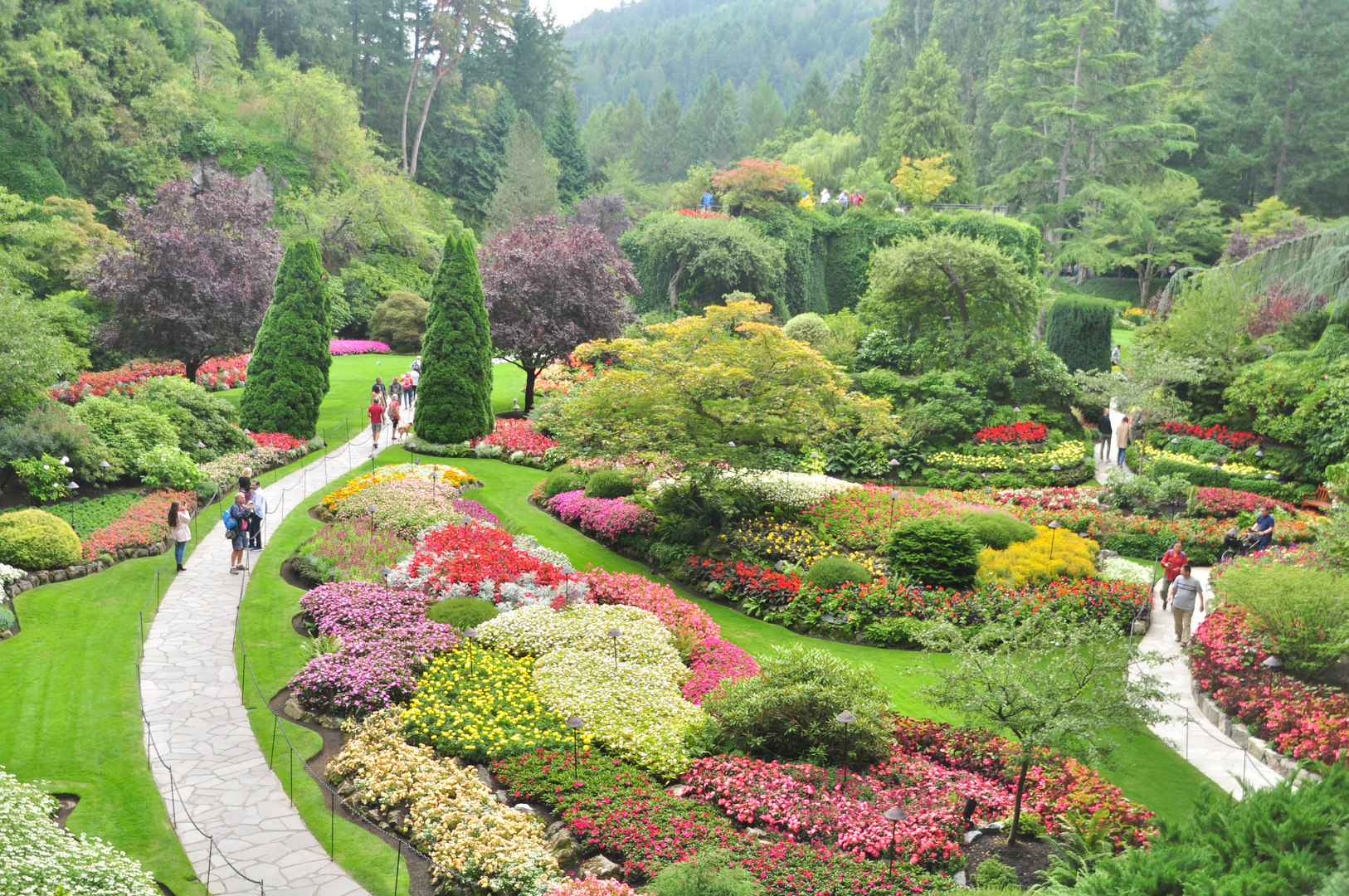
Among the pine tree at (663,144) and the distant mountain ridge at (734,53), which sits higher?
the distant mountain ridge at (734,53)

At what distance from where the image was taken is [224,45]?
4909cm

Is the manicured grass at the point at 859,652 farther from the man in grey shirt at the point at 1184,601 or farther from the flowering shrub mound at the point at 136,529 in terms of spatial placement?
the flowering shrub mound at the point at 136,529

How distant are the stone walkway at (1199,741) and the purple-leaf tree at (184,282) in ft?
75.5

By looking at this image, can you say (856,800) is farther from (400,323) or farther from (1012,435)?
(400,323)

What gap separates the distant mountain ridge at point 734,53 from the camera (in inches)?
4658

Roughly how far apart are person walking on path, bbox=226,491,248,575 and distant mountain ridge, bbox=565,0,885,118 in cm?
10760

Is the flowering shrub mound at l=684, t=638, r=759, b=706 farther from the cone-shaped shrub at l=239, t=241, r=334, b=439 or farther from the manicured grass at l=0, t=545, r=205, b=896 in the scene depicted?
the cone-shaped shrub at l=239, t=241, r=334, b=439

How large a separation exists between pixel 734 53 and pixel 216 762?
122543mm

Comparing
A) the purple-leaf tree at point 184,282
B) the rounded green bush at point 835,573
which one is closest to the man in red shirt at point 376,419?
the purple-leaf tree at point 184,282

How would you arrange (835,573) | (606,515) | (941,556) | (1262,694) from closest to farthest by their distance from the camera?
1. (1262,694)
2. (835,573)
3. (941,556)
4. (606,515)

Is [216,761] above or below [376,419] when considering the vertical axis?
below

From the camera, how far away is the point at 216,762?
9.86 m

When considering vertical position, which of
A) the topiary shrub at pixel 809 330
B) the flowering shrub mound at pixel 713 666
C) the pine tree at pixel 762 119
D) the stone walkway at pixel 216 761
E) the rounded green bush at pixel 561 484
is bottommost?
the stone walkway at pixel 216 761

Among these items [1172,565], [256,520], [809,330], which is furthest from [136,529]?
[809,330]
